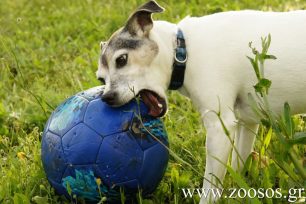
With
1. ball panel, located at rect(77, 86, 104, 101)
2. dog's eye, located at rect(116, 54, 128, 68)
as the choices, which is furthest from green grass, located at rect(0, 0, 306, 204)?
dog's eye, located at rect(116, 54, 128, 68)

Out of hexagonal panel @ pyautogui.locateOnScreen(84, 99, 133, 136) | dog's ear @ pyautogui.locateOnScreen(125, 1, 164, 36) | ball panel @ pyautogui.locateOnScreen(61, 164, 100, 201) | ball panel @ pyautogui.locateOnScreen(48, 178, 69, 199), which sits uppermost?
dog's ear @ pyautogui.locateOnScreen(125, 1, 164, 36)

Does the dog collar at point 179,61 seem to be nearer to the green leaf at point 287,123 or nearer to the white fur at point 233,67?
the white fur at point 233,67

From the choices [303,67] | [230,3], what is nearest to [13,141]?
[303,67]

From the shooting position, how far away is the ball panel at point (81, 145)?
137 inches

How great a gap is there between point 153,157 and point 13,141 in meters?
2.02

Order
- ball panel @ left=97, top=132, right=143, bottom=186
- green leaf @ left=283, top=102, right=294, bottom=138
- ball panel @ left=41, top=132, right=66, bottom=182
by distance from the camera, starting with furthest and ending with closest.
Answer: ball panel @ left=41, top=132, right=66, bottom=182 < ball panel @ left=97, top=132, right=143, bottom=186 < green leaf @ left=283, top=102, right=294, bottom=138

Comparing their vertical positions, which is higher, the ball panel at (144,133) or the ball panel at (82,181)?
the ball panel at (144,133)

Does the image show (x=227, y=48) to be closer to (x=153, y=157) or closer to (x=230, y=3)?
(x=153, y=157)

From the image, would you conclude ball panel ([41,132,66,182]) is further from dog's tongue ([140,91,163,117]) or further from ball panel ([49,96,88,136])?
dog's tongue ([140,91,163,117])

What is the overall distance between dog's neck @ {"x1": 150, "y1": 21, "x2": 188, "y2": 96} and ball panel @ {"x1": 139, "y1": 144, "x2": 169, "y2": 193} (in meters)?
0.48

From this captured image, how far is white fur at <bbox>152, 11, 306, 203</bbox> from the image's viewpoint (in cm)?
358

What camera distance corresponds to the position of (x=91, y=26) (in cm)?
838

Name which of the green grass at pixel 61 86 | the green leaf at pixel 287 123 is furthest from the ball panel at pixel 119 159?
the green leaf at pixel 287 123

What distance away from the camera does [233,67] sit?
3.65m
